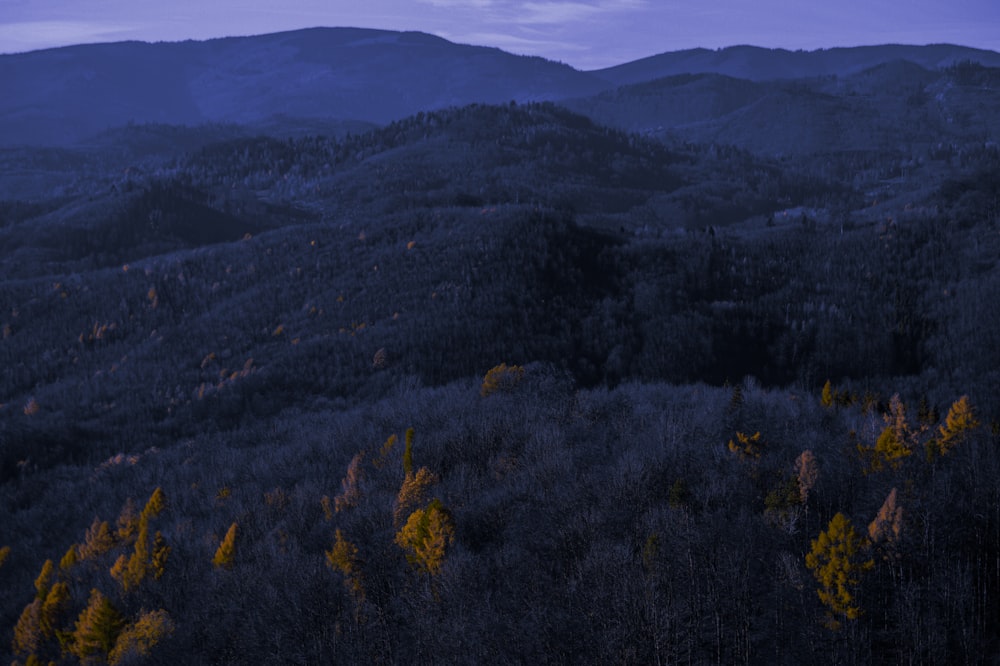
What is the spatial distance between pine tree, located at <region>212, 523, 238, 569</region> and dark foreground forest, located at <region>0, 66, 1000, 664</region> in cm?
16

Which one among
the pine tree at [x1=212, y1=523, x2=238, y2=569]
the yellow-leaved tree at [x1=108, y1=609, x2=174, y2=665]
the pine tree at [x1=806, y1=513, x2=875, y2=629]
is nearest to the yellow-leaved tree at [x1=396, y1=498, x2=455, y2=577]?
the pine tree at [x1=212, y1=523, x2=238, y2=569]

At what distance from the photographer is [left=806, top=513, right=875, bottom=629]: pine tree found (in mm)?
19344

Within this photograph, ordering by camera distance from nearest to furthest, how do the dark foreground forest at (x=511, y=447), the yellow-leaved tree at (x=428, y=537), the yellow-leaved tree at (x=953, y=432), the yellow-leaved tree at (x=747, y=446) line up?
the dark foreground forest at (x=511, y=447) → the yellow-leaved tree at (x=428, y=537) → the yellow-leaved tree at (x=747, y=446) → the yellow-leaved tree at (x=953, y=432)

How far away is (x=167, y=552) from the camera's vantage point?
96.3 ft

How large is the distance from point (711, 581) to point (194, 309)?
65.1 metres

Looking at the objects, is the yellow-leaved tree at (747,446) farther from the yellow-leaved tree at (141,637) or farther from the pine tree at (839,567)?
the yellow-leaved tree at (141,637)

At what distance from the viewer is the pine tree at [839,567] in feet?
63.5

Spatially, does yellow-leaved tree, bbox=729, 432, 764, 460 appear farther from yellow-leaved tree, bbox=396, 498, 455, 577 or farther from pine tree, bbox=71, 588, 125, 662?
pine tree, bbox=71, 588, 125, 662

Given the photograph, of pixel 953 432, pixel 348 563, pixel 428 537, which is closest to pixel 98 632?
pixel 348 563

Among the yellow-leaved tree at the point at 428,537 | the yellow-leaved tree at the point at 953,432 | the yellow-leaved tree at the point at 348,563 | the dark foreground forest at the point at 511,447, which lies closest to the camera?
the dark foreground forest at the point at 511,447

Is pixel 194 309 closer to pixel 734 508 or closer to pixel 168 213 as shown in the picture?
pixel 734 508

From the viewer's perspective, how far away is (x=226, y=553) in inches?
1073

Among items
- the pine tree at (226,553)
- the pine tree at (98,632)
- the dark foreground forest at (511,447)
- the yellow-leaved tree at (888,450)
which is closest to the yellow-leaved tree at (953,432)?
the dark foreground forest at (511,447)

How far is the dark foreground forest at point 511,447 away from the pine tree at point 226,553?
6.4 inches
